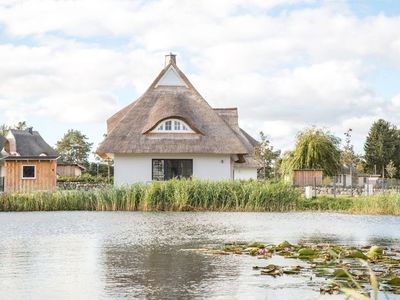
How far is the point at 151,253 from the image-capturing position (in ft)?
33.8

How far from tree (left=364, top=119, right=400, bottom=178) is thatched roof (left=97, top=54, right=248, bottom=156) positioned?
34.5 meters

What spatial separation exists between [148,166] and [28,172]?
21.0ft

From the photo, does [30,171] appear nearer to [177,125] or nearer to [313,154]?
[177,125]

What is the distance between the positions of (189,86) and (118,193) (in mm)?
11212

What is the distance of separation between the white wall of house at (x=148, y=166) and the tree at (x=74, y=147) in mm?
32933

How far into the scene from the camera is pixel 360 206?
22.8 meters

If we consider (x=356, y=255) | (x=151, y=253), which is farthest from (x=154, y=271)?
(x=356, y=255)

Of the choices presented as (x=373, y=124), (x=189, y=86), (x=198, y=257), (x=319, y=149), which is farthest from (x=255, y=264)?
(x=373, y=124)

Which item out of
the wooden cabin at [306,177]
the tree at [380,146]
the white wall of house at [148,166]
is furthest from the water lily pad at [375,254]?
the tree at [380,146]

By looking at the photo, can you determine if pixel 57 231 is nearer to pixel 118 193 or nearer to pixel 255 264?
pixel 255 264

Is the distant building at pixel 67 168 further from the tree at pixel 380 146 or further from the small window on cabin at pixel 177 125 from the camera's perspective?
the small window on cabin at pixel 177 125

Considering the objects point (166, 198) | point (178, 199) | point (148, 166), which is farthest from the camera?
point (148, 166)

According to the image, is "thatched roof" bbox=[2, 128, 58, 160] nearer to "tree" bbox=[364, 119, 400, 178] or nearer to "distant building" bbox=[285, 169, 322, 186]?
"distant building" bbox=[285, 169, 322, 186]

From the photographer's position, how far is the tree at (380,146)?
206 ft
